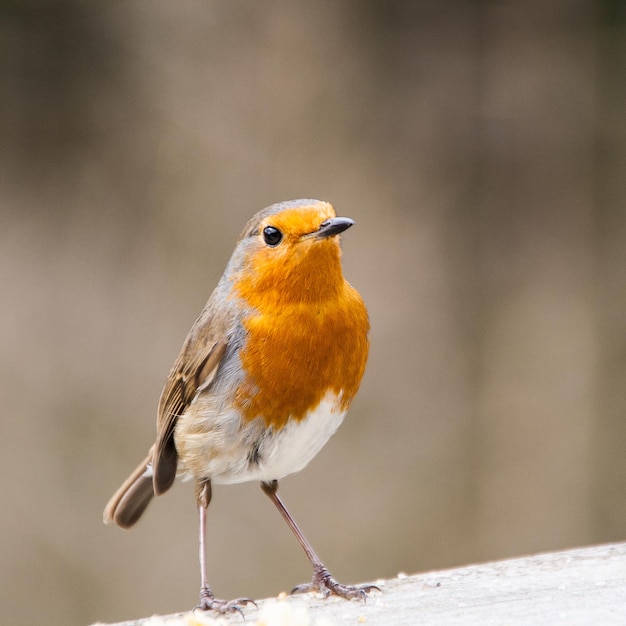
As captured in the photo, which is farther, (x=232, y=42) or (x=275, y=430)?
(x=232, y=42)

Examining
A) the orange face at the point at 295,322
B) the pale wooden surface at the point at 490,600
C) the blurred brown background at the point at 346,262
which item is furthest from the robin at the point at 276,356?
the blurred brown background at the point at 346,262

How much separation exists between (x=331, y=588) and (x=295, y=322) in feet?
2.45

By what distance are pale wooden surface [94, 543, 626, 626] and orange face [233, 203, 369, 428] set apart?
51 centimetres

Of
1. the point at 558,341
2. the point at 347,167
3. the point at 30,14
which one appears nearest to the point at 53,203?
the point at 30,14

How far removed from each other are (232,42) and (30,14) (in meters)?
1.00

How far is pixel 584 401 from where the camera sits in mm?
5730

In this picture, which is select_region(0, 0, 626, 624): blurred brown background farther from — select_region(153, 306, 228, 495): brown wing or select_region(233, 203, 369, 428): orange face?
select_region(233, 203, 369, 428): orange face

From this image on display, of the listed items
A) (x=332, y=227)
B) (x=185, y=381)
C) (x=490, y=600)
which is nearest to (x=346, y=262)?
(x=185, y=381)

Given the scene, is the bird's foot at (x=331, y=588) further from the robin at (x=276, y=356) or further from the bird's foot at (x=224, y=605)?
the bird's foot at (x=224, y=605)

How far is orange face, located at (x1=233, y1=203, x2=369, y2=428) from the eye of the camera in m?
2.86

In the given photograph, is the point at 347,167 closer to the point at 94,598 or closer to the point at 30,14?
the point at 30,14

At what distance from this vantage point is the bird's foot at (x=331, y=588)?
287cm

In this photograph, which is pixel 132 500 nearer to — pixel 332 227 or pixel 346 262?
pixel 332 227

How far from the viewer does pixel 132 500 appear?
11.7 ft
